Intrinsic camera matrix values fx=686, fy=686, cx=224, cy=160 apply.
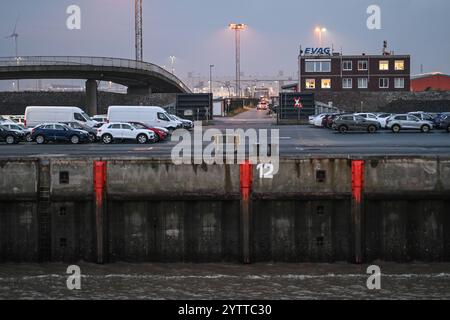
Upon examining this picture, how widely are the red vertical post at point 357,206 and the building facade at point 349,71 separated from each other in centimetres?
8369

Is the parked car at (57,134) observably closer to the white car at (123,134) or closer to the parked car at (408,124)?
the white car at (123,134)

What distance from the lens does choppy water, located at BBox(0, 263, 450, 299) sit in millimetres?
19234

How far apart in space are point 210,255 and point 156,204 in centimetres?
222

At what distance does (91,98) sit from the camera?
82.4 meters

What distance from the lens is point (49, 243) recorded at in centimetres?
2058

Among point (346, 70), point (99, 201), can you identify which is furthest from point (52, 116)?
point (346, 70)

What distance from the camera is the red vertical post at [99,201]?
20.3 metres

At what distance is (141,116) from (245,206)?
34.6 metres

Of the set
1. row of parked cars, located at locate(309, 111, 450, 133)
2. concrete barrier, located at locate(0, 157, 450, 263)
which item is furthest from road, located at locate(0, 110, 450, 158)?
concrete barrier, located at locate(0, 157, 450, 263)

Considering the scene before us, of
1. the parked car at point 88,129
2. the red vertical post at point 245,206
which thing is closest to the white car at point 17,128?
the parked car at point 88,129

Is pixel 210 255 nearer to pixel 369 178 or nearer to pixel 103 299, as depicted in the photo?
pixel 103 299

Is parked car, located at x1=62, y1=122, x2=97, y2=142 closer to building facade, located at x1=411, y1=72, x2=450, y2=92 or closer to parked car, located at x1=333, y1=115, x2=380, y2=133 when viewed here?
parked car, located at x1=333, y1=115, x2=380, y2=133
